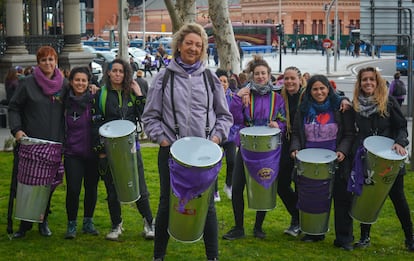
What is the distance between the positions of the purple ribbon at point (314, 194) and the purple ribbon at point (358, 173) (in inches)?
8.4

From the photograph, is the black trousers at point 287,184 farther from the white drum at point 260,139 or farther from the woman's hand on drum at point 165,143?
the woman's hand on drum at point 165,143

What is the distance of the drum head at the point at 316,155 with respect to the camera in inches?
290

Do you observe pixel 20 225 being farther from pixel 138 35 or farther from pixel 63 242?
pixel 138 35

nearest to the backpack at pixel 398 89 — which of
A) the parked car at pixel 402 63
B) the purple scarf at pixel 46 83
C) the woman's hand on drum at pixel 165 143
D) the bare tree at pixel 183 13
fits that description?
the bare tree at pixel 183 13

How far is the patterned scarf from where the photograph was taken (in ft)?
24.2

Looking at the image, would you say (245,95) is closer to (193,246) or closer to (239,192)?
(239,192)

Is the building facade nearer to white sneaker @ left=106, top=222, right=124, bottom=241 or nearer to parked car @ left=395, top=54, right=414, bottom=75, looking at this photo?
parked car @ left=395, top=54, right=414, bottom=75

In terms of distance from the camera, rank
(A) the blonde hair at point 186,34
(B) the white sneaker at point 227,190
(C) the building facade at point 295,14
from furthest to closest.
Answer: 1. (C) the building facade at point 295,14
2. (B) the white sneaker at point 227,190
3. (A) the blonde hair at point 186,34

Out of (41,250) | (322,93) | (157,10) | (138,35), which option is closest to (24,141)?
(41,250)


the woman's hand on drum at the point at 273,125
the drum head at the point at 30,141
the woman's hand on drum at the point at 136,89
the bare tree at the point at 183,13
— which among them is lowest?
the drum head at the point at 30,141

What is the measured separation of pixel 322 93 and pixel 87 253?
256 cm

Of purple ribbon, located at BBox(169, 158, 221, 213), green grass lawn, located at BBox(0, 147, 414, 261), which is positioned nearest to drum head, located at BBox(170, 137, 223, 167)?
purple ribbon, located at BBox(169, 158, 221, 213)

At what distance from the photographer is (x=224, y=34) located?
65.6ft

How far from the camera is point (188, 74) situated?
6.54 metres
